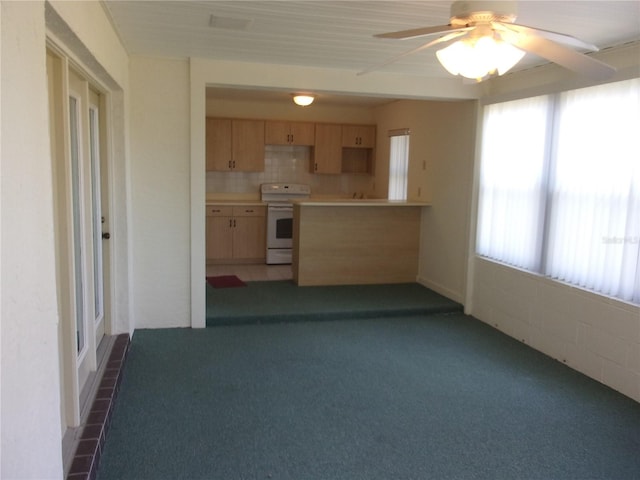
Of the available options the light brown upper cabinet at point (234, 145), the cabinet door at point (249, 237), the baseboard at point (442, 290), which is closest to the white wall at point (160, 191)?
the baseboard at point (442, 290)

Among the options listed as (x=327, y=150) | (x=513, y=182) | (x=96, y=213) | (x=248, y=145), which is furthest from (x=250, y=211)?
(x=513, y=182)

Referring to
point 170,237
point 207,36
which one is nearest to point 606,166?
point 207,36

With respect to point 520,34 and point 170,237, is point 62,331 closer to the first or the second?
point 170,237

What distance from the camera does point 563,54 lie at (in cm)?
215

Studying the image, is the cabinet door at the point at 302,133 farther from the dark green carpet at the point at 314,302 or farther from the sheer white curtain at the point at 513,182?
the sheer white curtain at the point at 513,182

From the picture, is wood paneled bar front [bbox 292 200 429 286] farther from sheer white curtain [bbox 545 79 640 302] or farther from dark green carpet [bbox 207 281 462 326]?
sheer white curtain [bbox 545 79 640 302]

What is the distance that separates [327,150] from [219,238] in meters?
2.15

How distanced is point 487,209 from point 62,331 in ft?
12.6

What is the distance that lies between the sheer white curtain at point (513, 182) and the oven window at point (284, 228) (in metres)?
3.20

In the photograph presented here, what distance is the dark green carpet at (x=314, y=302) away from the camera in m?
4.95

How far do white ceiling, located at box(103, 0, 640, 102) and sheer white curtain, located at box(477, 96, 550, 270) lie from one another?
50 cm

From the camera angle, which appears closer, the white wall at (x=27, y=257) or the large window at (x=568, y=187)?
the white wall at (x=27, y=257)

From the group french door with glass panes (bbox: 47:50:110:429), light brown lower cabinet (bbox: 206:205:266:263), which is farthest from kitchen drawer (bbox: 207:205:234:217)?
french door with glass panes (bbox: 47:50:110:429)

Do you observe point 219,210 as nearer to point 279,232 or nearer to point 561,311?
point 279,232
